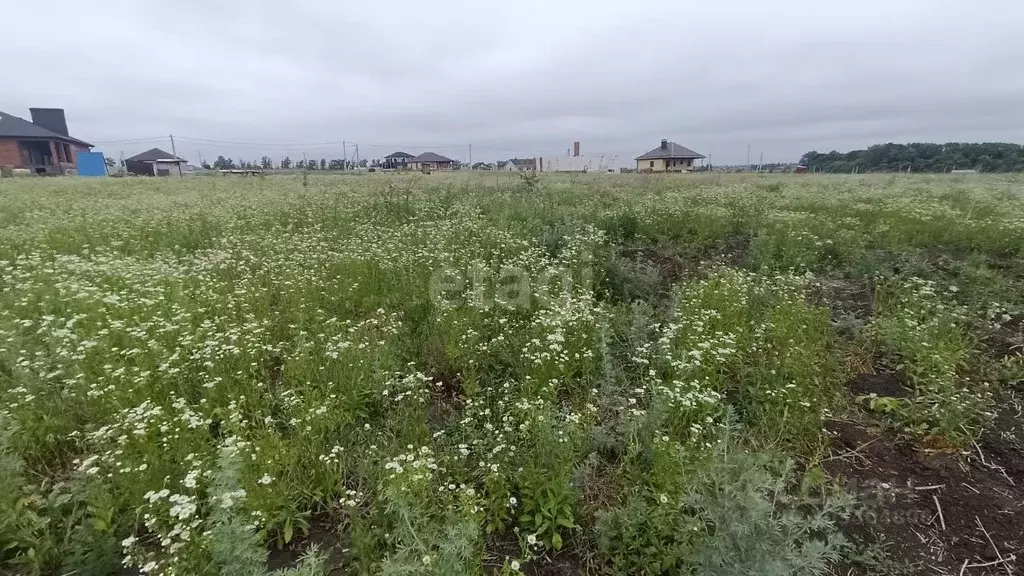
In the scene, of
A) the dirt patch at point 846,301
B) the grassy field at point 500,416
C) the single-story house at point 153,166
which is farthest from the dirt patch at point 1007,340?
the single-story house at point 153,166

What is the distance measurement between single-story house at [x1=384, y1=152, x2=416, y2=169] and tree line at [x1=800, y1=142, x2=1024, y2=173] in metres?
61.3

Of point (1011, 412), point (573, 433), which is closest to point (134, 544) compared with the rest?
point (573, 433)

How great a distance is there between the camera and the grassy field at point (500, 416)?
2320 mm

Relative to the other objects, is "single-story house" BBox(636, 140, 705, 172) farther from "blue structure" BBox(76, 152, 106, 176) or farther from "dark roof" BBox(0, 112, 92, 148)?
"dark roof" BBox(0, 112, 92, 148)

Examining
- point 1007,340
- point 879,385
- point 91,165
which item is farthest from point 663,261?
point 91,165

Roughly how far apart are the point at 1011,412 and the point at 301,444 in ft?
17.7

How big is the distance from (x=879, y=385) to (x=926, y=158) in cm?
6039

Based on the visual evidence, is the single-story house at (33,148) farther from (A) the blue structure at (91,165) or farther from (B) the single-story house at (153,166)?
(B) the single-story house at (153,166)

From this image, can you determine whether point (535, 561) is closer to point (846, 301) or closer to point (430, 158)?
point (846, 301)

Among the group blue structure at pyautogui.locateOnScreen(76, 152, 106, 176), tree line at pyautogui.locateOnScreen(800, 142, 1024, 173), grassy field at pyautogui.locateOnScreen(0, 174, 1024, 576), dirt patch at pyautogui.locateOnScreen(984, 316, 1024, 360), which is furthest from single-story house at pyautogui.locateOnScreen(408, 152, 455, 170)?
dirt patch at pyautogui.locateOnScreen(984, 316, 1024, 360)

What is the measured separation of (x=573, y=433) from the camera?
2.93 meters

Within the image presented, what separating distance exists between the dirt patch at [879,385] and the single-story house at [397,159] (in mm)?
77346

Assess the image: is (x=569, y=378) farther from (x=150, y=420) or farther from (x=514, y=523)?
(x=150, y=420)

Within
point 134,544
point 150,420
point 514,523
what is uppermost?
point 150,420
